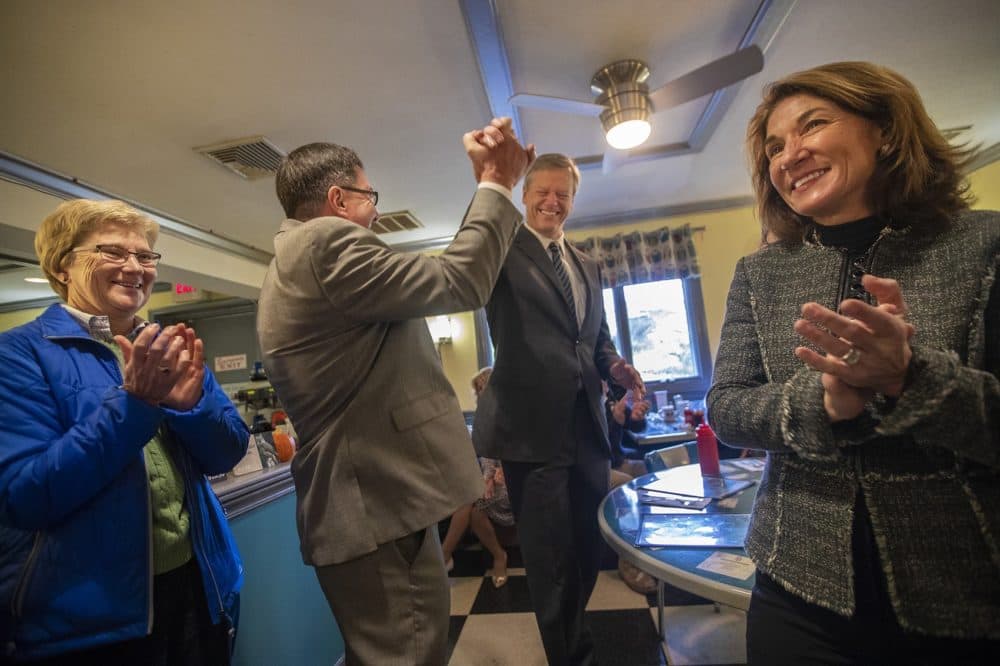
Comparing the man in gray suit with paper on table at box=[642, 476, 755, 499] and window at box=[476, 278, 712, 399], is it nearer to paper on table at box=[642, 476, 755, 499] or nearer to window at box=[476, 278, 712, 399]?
paper on table at box=[642, 476, 755, 499]

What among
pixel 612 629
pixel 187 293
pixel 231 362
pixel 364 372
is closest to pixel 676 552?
pixel 364 372

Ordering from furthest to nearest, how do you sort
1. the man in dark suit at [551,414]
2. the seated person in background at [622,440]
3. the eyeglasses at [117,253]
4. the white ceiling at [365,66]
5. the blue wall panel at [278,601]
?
1. the seated person in background at [622,440]
2. the white ceiling at [365,66]
3. the blue wall panel at [278,601]
4. the man in dark suit at [551,414]
5. the eyeglasses at [117,253]

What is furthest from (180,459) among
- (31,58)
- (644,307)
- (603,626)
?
(644,307)

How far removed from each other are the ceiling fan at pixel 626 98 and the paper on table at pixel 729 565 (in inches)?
76.6

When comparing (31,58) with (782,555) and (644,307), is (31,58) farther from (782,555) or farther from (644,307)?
(644,307)

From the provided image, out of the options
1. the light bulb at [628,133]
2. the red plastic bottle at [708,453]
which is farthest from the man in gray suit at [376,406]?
the light bulb at [628,133]

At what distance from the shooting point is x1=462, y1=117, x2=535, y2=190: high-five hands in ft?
3.25

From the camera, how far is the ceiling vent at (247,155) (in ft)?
8.63

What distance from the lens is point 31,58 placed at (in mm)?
1879

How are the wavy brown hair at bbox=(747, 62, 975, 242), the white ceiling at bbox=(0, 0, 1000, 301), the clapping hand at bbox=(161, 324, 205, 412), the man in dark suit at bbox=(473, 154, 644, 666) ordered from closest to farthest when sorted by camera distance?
the wavy brown hair at bbox=(747, 62, 975, 242)
the clapping hand at bbox=(161, 324, 205, 412)
the man in dark suit at bbox=(473, 154, 644, 666)
the white ceiling at bbox=(0, 0, 1000, 301)

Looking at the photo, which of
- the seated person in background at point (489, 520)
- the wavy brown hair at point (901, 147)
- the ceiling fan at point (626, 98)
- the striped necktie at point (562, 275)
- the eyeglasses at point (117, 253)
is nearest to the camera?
the wavy brown hair at point (901, 147)

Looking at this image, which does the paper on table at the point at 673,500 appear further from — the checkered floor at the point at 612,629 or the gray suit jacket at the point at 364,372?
the checkered floor at the point at 612,629

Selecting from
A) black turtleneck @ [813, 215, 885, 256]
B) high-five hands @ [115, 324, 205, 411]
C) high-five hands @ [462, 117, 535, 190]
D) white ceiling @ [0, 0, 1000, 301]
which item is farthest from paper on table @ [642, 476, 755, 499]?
white ceiling @ [0, 0, 1000, 301]

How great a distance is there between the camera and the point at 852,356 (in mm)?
518
